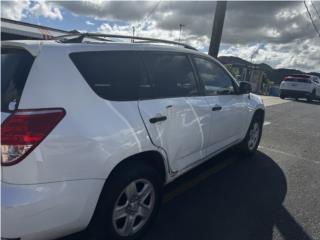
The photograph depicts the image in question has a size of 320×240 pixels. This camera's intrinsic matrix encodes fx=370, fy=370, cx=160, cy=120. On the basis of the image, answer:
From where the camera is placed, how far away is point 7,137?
2377mm

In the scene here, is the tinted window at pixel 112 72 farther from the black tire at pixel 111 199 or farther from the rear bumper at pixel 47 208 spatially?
the rear bumper at pixel 47 208

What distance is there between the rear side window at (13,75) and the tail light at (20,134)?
10cm

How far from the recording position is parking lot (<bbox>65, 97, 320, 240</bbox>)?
369 centimetres

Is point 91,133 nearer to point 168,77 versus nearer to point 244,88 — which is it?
point 168,77

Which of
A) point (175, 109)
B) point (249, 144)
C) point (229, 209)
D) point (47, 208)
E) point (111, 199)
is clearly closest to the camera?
point (47, 208)

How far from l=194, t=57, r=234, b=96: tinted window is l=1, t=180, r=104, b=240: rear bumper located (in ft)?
7.03

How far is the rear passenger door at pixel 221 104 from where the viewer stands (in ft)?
14.6

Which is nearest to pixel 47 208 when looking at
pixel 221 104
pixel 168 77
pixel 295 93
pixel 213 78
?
pixel 168 77

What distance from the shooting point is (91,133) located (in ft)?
8.71

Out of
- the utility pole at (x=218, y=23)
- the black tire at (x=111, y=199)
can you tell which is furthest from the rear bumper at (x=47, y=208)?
the utility pole at (x=218, y=23)

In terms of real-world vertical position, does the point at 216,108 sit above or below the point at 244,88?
below

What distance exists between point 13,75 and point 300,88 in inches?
885

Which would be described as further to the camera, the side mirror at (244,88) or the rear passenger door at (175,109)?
the side mirror at (244,88)

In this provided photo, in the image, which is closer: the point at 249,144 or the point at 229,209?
the point at 229,209
